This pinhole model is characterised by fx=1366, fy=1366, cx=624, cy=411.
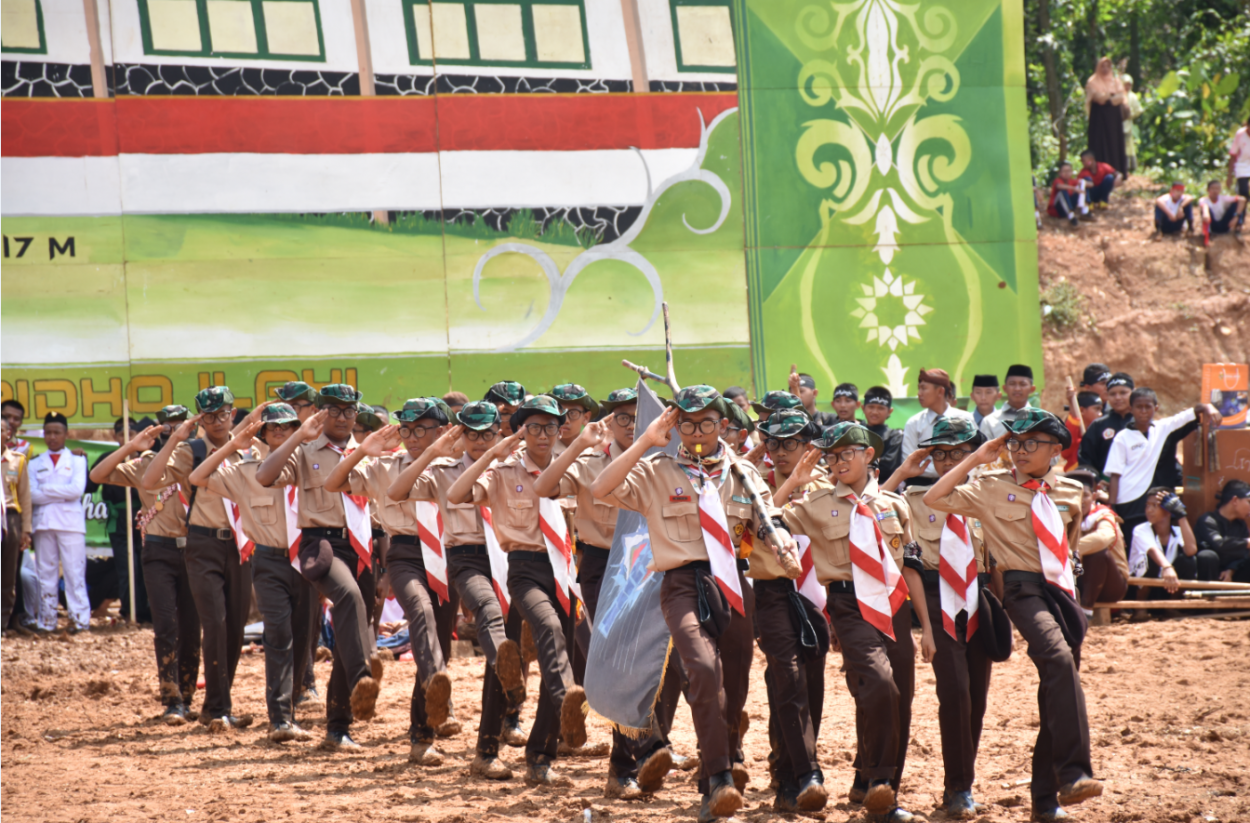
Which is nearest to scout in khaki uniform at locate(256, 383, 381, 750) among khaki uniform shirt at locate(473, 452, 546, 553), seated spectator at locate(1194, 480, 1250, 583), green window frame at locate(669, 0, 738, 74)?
khaki uniform shirt at locate(473, 452, 546, 553)

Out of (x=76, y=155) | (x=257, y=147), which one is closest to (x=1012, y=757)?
(x=257, y=147)

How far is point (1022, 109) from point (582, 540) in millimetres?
8640

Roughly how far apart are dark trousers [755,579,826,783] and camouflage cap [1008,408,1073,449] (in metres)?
1.34

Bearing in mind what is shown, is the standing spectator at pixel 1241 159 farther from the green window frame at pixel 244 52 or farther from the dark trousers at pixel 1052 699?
the dark trousers at pixel 1052 699

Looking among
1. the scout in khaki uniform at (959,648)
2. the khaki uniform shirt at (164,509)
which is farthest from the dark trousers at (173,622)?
the scout in khaki uniform at (959,648)

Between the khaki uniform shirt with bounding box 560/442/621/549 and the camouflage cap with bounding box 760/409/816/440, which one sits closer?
the camouflage cap with bounding box 760/409/816/440

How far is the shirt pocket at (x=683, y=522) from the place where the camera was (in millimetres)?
6449

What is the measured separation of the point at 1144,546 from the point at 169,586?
7.88m

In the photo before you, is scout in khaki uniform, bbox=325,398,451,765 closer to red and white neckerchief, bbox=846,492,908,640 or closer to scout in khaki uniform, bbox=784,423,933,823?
scout in khaki uniform, bbox=784,423,933,823

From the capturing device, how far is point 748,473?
6785 millimetres

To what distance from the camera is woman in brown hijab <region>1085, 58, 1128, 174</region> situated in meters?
20.5

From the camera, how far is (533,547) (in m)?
7.59

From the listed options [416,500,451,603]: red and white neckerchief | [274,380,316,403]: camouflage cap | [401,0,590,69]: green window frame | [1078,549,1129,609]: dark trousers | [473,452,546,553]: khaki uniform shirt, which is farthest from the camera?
[401,0,590,69]: green window frame

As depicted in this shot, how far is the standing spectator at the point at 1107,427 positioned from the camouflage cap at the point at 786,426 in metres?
5.92
